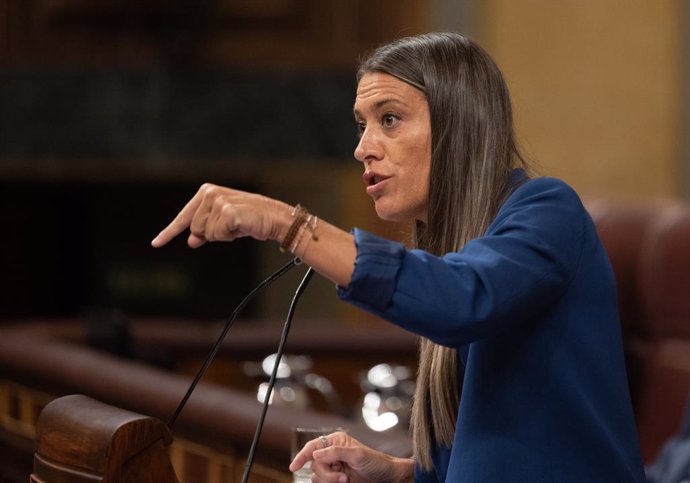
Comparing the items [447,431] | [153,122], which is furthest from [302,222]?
[153,122]

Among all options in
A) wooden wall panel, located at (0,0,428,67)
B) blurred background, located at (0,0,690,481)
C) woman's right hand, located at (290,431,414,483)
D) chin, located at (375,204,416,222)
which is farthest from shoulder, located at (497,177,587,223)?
wooden wall panel, located at (0,0,428,67)

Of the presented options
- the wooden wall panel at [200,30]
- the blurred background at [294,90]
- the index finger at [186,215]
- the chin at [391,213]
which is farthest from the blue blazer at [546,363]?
the wooden wall panel at [200,30]

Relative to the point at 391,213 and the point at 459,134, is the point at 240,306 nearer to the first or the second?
the point at 391,213

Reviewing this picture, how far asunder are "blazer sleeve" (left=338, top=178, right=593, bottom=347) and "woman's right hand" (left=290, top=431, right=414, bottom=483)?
0.41 meters

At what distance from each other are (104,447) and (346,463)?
38cm

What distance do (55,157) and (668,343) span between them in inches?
153

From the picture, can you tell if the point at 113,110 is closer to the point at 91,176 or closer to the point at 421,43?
the point at 91,176

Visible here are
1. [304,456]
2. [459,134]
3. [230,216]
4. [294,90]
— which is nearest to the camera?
[230,216]

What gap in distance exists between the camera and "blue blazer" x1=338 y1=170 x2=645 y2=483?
146 cm

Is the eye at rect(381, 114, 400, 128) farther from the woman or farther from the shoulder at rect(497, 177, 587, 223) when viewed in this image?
the shoulder at rect(497, 177, 587, 223)

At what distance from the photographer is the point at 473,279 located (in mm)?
1402

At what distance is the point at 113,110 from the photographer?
22.5ft

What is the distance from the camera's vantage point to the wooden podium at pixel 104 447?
1.58 m

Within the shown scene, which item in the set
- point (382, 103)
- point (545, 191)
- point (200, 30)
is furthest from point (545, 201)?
point (200, 30)
